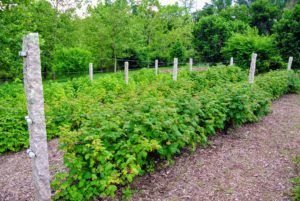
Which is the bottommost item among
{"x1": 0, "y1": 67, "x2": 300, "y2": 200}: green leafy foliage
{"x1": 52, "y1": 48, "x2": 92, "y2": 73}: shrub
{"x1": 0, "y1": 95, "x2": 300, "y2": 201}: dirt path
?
{"x1": 0, "y1": 95, "x2": 300, "y2": 201}: dirt path

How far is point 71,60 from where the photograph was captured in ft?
45.3

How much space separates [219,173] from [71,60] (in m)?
11.6

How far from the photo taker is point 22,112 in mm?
4980

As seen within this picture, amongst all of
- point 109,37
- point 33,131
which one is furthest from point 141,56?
point 33,131

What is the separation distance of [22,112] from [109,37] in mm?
13657

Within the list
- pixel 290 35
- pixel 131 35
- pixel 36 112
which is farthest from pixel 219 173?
pixel 131 35

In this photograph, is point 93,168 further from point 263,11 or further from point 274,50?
point 263,11

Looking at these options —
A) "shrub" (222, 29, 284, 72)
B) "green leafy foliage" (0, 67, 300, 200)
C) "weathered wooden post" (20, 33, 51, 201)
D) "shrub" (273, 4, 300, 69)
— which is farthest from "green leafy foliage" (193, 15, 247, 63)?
"weathered wooden post" (20, 33, 51, 201)

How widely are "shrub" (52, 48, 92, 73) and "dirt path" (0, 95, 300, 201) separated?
946cm

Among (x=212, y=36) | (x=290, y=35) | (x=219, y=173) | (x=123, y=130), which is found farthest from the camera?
(x=212, y=36)

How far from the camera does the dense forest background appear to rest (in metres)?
12.2

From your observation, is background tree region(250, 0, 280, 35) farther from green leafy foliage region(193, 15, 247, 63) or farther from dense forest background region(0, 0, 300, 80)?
green leafy foliage region(193, 15, 247, 63)

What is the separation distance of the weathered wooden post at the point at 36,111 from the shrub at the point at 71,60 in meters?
11.4

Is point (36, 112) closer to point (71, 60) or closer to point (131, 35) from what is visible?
point (71, 60)
